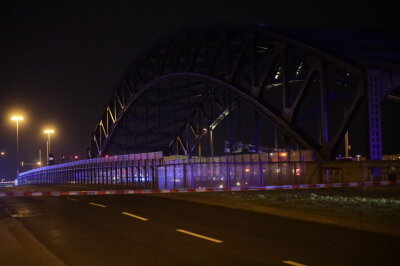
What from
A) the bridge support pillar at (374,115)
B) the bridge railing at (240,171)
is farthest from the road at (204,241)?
the bridge support pillar at (374,115)

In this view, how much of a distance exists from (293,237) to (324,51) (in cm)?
2408

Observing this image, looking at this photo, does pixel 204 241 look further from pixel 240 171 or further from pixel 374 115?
pixel 240 171

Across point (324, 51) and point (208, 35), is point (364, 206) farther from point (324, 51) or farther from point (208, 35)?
point (208, 35)

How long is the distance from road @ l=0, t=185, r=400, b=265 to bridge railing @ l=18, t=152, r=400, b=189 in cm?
1244

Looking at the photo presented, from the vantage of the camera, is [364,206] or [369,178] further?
[369,178]

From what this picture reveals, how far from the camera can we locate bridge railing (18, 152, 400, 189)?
27831mm

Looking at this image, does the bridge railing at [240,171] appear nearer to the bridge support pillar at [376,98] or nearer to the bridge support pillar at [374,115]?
the bridge support pillar at [374,115]

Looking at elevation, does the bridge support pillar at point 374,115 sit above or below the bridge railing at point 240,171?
above

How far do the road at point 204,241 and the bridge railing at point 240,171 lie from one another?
12.4 metres

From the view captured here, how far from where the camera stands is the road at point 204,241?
9.45m

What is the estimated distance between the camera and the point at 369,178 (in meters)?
27.2

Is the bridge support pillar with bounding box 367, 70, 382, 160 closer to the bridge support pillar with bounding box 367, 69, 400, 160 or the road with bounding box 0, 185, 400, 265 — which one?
the bridge support pillar with bounding box 367, 69, 400, 160

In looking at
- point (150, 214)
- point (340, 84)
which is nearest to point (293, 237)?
point (150, 214)

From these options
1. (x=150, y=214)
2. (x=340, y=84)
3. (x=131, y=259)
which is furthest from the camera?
(x=340, y=84)
